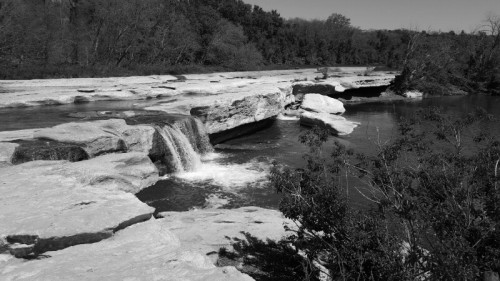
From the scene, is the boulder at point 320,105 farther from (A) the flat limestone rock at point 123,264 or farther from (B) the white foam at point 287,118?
(A) the flat limestone rock at point 123,264

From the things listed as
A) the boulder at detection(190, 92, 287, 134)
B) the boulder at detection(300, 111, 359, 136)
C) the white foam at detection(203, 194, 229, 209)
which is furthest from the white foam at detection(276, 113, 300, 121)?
the white foam at detection(203, 194, 229, 209)

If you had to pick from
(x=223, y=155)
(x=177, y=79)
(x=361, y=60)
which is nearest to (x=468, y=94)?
(x=361, y=60)

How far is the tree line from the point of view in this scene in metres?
23.5

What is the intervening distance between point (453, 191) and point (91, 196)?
16.7 feet

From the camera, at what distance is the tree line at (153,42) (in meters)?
23.5

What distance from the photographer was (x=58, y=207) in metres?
5.52

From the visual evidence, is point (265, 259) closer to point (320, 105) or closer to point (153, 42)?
point (320, 105)

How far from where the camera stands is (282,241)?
6168mm

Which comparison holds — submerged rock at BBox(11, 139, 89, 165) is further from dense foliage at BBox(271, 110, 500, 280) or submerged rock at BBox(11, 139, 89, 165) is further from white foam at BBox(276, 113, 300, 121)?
white foam at BBox(276, 113, 300, 121)

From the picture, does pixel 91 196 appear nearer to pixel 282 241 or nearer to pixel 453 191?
pixel 282 241

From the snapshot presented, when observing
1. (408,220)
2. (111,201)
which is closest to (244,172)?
(111,201)

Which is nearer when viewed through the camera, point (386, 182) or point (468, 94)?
point (386, 182)

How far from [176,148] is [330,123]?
855cm

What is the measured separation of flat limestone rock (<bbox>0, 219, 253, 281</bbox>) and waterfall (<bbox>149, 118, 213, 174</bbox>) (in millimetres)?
6842
